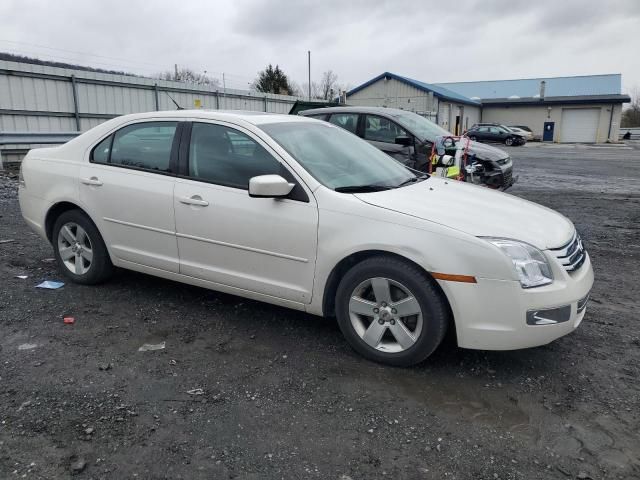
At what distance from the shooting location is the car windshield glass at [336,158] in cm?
368

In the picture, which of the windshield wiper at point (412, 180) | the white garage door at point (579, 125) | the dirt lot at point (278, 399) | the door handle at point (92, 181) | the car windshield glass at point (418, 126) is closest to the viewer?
the dirt lot at point (278, 399)

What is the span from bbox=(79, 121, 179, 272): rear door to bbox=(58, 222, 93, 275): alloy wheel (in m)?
0.30

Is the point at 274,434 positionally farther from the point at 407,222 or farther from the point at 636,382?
the point at 636,382

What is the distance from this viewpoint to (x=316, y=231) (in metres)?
3.40

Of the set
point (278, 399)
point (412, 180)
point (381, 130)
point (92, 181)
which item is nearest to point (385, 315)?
point (278, 399)

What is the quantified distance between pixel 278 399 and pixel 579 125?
47.3 m

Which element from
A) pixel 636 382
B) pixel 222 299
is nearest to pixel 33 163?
pixel 222 299

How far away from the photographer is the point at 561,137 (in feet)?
144

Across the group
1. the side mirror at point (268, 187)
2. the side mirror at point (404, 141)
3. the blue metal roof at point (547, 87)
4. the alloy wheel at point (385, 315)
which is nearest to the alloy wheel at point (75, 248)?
the side mirror at point (268, 187)

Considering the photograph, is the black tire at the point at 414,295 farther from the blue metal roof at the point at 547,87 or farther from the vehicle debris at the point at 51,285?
the blue metal roof at the point at 547,87

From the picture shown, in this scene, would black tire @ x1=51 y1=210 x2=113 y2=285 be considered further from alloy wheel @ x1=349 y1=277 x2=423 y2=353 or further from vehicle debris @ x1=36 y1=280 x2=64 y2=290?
alloy wheel @ x1=349 y1=277 x2=423 y2=353

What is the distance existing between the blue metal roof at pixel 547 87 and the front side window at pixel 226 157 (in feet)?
157

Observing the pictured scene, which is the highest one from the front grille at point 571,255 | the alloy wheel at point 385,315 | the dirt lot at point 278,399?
the front grille at point 571,255

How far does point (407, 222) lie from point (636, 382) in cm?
175
